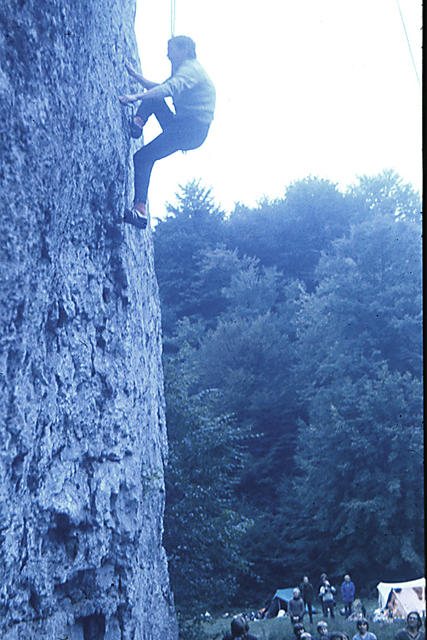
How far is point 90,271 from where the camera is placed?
5387mm

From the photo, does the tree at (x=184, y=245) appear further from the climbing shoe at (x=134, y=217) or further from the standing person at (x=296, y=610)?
the climbing shoe at (x=134, y=217)

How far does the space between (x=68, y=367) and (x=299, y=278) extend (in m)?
23.3

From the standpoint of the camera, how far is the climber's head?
592 cm

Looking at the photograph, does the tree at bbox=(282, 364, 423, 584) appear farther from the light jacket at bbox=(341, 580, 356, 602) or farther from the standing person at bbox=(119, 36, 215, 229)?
the standing person at bbox=(119, 36, 215, 229)

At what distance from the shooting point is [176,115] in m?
5.96

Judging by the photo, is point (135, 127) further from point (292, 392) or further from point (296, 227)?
point (296, 227)

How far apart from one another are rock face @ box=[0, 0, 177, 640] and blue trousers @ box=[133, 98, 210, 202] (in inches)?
7.0

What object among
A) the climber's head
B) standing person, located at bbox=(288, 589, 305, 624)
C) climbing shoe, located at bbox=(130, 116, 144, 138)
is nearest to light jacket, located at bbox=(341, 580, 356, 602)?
standing person, located at bbox=(288, 589, 305, 624)

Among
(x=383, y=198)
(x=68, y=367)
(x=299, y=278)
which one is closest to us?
(x=68, y=367)

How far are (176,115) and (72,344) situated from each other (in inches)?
96.6

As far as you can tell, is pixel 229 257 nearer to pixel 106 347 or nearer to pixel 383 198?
pixel 383 198

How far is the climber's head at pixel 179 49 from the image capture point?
5918 millimetres

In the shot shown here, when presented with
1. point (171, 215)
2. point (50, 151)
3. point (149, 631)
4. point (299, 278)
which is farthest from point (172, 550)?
point (171, 215)

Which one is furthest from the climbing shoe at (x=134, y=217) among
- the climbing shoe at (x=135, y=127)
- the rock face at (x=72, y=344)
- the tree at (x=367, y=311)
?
the tree at (x=367, y=311)
